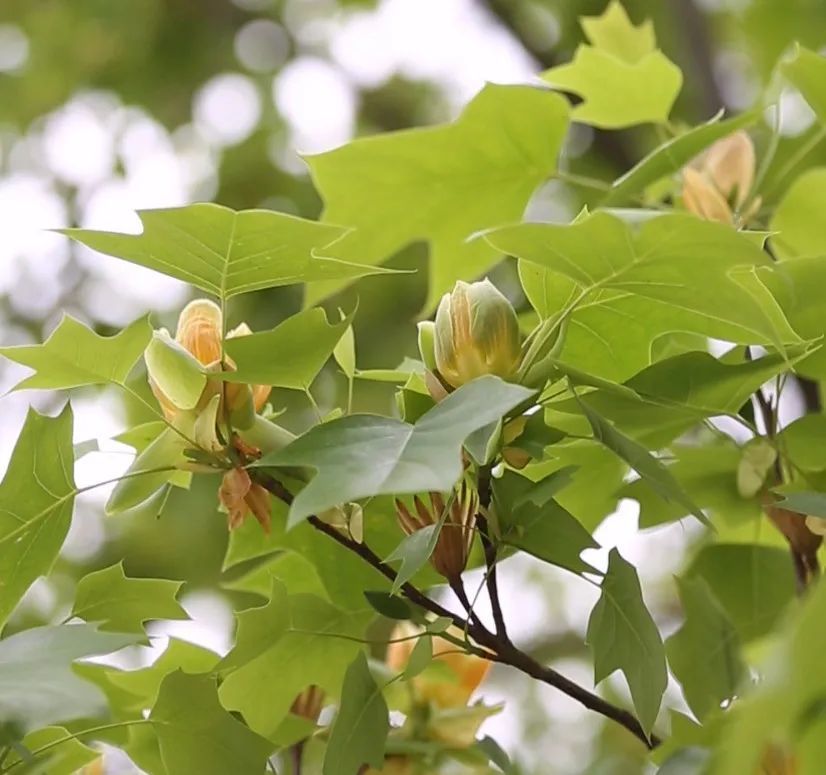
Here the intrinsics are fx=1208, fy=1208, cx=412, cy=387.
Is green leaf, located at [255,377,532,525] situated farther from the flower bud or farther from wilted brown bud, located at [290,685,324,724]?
wilted brown bud, located at [290,685,324,724]

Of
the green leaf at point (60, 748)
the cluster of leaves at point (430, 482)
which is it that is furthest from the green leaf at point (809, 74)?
the green leaf at point (60, 748)

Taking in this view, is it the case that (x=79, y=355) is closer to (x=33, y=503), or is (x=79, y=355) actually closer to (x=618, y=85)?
(x=33, y=503)

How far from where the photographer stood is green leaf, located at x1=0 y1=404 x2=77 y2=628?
441 mm

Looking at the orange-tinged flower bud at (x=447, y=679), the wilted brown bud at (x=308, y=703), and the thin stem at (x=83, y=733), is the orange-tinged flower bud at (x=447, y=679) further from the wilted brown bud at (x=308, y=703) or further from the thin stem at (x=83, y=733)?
the thin stem at (x=83, y=733)

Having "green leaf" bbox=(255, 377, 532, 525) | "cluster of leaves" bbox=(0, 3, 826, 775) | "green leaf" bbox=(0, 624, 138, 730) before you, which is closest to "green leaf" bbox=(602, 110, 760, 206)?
"cluster of leaves" bbox=(0, 3, 826, 775)

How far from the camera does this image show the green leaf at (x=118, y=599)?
0.45 m

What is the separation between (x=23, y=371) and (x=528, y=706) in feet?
3.10

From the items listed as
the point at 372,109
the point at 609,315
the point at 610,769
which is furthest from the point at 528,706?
the point at 609,315

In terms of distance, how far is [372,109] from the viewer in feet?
7.28

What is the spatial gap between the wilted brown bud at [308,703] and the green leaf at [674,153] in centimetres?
26

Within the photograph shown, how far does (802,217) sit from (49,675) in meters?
0.51

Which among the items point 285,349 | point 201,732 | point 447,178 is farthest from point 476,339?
point 447,178

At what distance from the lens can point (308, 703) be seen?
55 centimetres

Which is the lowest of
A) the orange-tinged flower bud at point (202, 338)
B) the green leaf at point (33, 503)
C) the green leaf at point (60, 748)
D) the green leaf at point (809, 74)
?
the green leaf at point (60, 748)
